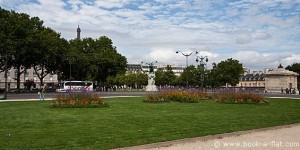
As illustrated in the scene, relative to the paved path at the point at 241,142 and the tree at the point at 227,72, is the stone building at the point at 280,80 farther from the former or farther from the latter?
the paved path at the point at 241,142

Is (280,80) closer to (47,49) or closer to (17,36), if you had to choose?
(47,49)

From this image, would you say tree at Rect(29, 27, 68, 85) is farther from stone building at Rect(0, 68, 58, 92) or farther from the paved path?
the paved path

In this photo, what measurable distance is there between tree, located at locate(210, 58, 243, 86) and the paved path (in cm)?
10187

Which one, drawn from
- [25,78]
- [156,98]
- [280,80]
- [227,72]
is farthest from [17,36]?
[227,72]

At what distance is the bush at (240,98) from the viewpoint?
29.3 meters

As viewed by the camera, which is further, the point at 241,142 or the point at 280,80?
the point at 280,80

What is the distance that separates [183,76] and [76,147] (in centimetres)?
11772

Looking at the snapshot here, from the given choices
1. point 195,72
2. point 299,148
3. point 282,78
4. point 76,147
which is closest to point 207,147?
point 299,148

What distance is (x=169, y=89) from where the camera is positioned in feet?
106

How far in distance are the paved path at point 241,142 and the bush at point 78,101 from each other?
1361cm

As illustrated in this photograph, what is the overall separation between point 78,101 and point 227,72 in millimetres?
94514

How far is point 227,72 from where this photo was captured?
114m

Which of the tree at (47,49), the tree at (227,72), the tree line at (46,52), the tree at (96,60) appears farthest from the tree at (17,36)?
the tree at (227,72)

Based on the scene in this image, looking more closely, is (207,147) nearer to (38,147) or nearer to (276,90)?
(38,147)
